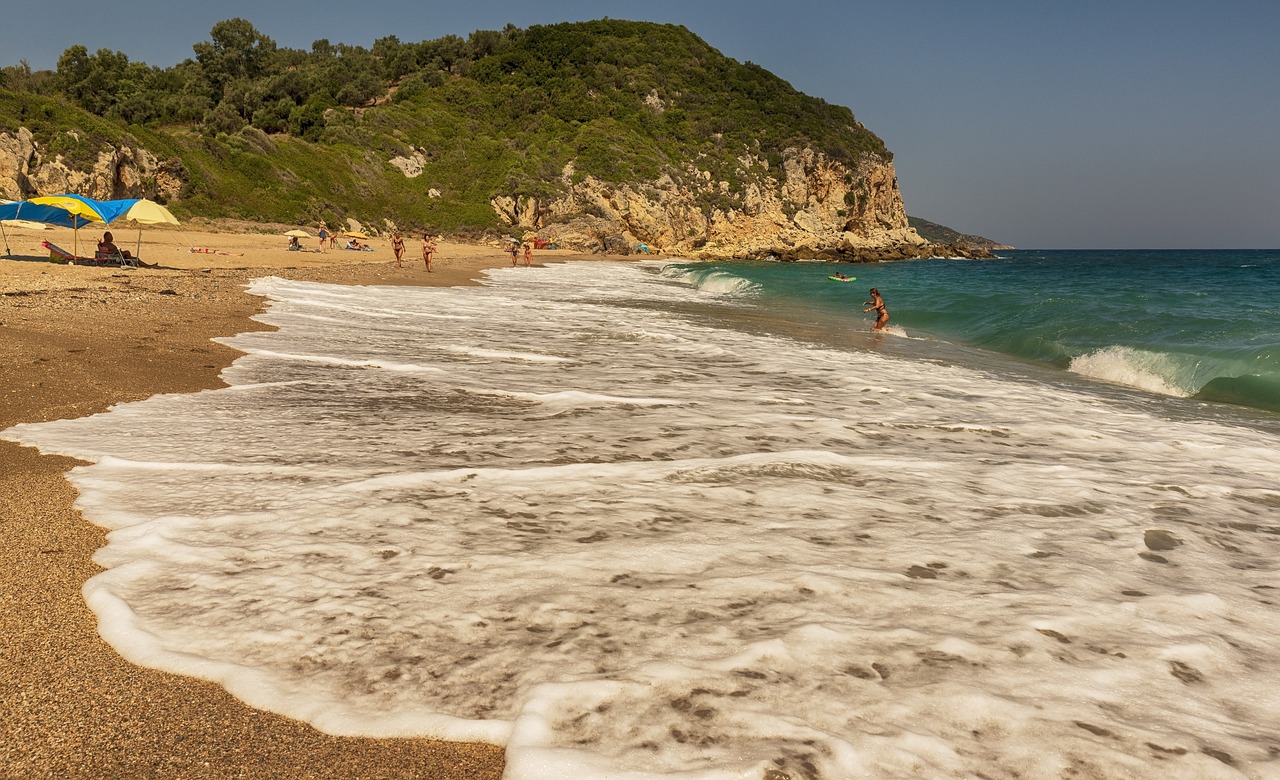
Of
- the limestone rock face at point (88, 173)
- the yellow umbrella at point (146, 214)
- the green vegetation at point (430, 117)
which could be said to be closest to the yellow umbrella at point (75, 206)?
the yellow umbrella at point (146, 214)

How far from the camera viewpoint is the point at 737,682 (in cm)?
240

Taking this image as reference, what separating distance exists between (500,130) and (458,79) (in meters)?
15.4

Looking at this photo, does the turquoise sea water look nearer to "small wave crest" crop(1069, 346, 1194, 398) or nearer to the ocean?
"small wave crest" crop(1069, 346, 1194, 398)

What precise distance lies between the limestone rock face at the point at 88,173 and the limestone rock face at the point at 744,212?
27.1 metres

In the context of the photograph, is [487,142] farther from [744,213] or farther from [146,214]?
[146,214]

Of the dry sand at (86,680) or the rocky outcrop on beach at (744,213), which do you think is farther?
the rocky outcrop on beach at (744,213)

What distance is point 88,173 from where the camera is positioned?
121 feet

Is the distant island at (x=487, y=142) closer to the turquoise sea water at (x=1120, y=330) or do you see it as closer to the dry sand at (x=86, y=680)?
the dry sand at (x=86, y=680)

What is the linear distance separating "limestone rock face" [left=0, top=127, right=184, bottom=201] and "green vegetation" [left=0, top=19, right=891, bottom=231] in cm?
66

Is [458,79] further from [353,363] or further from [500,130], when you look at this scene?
[353,363]

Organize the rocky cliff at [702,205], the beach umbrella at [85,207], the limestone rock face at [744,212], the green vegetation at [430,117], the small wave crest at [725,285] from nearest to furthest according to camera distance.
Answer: the beach umbrella at [85,207]
the small wave crest at [725,285]
the rocky cliff at [702,205]
the green vegetation at [430,117]
the limestone rock face at [744,212]

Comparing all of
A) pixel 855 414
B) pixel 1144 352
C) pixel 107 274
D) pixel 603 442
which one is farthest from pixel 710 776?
pixel 107 274

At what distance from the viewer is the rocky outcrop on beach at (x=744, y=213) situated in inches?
2552

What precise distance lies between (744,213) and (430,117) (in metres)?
35.3
